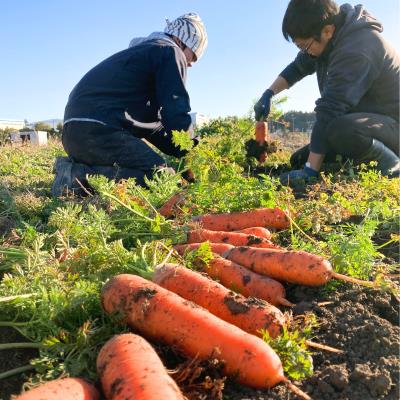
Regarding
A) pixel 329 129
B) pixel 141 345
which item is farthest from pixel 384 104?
pixel 141 345

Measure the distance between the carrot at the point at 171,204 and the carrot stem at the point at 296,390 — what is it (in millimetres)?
1977

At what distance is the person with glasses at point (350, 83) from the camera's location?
498 cm

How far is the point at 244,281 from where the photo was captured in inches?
97.3

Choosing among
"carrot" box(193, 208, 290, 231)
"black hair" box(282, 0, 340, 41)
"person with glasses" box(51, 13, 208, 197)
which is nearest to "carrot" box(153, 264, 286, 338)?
"carrot" box(193, 208, 290, 231)

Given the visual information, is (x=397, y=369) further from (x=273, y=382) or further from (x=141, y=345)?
(x=141, y=345)

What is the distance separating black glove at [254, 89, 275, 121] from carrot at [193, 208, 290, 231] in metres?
3.41

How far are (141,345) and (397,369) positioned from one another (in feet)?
3.53

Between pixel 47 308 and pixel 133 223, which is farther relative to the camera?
pixel 133 223

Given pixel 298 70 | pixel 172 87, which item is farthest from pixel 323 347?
pixel 298 70

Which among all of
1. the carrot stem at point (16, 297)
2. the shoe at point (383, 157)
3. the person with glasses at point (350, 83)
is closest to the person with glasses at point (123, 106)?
the person with glasses at point (350, 83)

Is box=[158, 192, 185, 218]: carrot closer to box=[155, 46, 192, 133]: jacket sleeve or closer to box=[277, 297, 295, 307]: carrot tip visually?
box=[277, 297, 295, 307]: carrot tip

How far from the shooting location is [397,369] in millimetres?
1733

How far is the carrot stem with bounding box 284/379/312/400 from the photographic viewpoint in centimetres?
156

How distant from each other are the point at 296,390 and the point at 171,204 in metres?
2.19
